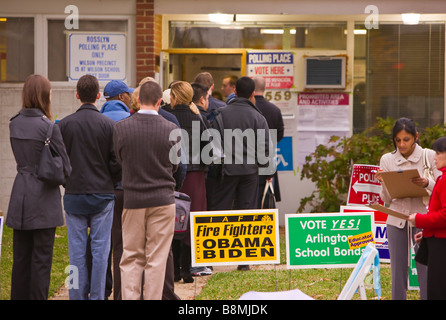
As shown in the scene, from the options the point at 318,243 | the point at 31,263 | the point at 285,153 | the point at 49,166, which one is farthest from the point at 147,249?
the point at 285,153

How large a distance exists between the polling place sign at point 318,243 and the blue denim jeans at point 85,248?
5.77 ft

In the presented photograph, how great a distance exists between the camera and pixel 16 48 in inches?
458

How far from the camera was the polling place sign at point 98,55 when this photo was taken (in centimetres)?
1131

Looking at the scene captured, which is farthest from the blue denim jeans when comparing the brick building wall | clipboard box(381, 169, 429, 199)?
the brick building wall

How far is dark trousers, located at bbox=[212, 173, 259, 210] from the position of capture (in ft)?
28.3

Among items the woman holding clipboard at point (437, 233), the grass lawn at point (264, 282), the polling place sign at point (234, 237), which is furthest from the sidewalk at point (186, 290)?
the woman holding clipboard at point (437, 233)

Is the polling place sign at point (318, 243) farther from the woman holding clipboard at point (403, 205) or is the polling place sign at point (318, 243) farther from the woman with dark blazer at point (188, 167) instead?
the woman with dark blazer at point (188, 167)

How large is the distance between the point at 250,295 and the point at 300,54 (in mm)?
6916

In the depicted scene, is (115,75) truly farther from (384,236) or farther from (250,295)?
(250,295)

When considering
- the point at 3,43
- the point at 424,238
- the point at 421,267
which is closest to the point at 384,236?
the point at 421,267

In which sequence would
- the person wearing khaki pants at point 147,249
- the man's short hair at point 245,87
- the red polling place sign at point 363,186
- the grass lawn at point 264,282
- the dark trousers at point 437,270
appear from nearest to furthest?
the dark trousers at point 437,270 < the person wearing khaki pants at point 147,249 < the grass lawn at point 264,282 < the man's short hair at point 245,87 < the red polling place sign at point 363,186

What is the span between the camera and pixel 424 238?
5.85 meters

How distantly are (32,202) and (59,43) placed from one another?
589 cm

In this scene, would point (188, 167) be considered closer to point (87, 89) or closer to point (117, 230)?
point (117, 230)
